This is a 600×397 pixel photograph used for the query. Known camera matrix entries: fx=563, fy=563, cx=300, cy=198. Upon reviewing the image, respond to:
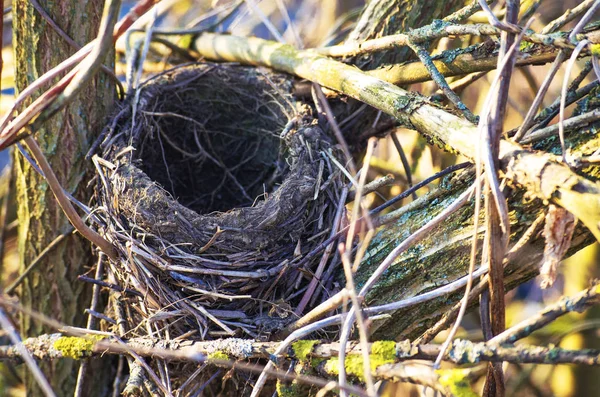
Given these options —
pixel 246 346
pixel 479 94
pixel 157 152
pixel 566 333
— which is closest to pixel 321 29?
pixel 479 94

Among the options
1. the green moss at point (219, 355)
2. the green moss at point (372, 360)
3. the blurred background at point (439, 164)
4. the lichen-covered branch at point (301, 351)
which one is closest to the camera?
the lichen-covered branch at point (301, 351)

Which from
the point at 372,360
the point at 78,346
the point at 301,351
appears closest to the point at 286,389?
the point at 301,351

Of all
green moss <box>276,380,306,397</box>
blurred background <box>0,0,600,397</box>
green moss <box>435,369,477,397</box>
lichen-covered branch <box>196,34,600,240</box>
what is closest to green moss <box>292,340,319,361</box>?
green moss <box>276,380,306,397</box>

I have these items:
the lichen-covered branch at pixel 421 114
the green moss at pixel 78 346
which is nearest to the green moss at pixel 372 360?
the lichen-covered branch at pixel 421 114

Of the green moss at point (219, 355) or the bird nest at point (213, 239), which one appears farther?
the bird nest at point (213, 239)

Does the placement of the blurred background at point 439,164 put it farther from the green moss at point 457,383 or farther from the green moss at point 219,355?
the green moss at point 457,383

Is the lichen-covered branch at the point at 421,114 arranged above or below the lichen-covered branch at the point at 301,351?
above
